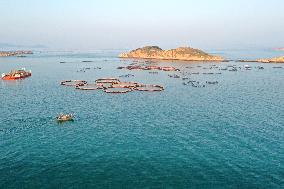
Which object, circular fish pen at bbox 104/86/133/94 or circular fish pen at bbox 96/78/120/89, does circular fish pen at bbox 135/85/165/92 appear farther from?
circular fish pen at bbox 96/78/120/89

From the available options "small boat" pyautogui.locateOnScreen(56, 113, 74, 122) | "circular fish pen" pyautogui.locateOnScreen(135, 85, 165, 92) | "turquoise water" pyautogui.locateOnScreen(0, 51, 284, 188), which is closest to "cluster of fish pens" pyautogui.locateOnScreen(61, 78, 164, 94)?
"circular fish pen" pyautogui.locateOnScreen(135, 85, 165, 92)

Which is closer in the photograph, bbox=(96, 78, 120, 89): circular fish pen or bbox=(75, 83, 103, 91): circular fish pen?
bbox=(75, 83, 103, 91): circular fish pen

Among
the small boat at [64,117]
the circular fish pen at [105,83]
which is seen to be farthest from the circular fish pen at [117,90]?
the small boat at [64,117]

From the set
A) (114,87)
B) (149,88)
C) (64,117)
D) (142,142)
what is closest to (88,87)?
(114,87)

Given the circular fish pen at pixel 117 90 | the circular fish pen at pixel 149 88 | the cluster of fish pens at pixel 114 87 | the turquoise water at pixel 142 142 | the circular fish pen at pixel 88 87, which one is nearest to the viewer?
the turquoise water at pixel 142 142

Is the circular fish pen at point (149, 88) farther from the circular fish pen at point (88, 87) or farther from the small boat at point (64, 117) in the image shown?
the small boat at point (64, 117)

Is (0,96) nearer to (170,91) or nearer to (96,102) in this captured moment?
(96,102)

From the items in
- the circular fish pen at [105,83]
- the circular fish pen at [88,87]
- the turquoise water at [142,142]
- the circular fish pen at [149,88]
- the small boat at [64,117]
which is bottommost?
the turquoise water at [142,142]

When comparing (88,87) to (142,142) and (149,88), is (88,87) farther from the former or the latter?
(142,142)

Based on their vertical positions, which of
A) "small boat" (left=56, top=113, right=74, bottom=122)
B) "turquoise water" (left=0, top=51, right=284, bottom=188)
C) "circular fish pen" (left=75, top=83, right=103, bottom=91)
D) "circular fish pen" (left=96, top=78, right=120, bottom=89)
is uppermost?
"circular fish pen" (left=96, top=78, right=120, bottom=89)

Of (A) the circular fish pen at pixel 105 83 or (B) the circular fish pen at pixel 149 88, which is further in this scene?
(A) the circular fish pen at pixel 105 83
